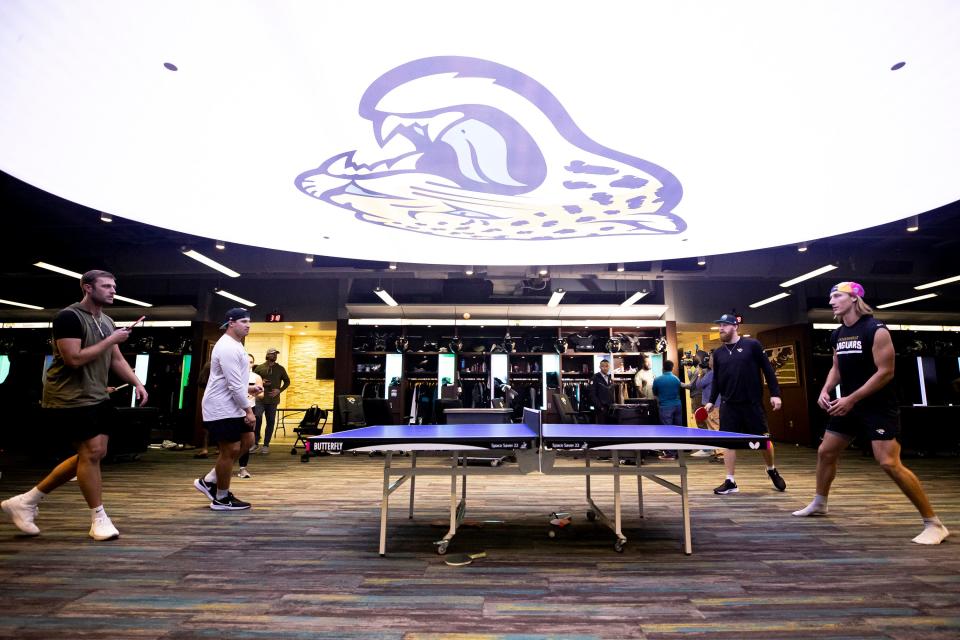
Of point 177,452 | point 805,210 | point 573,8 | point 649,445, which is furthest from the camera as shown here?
point 177,452

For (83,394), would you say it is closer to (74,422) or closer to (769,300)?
(74,422)

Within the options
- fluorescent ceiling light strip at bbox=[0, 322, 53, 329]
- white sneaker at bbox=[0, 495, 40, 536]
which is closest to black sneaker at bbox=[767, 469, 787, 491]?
white sneaker at bbox=[0, 495, 40, 536]

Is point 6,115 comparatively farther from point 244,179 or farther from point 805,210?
point 805,210

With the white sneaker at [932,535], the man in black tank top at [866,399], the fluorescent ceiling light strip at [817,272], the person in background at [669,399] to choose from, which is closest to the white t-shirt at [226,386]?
the man in black tank top at [866,399]

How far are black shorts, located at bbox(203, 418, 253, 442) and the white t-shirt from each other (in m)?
0.03

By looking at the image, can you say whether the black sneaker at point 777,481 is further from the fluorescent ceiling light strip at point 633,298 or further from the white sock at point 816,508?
the fluorescent ceiling light strip at point 633,298

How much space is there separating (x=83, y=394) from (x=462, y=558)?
253 centimetres

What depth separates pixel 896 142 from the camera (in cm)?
471

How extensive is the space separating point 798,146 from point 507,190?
3.09m

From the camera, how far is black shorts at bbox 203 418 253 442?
3.87 m

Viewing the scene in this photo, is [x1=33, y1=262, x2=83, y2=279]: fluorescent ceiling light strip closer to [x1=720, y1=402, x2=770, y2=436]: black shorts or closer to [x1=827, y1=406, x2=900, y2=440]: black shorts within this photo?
[x1=720, y1=402, x2=770, y2=436]: black shorts

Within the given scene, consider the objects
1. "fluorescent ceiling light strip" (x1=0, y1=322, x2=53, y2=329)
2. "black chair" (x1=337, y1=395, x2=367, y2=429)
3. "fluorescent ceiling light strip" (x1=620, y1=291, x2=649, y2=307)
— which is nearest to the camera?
"black chair" (x1=337, y1=395, x2=367, y2=429)

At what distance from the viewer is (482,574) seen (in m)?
2.44

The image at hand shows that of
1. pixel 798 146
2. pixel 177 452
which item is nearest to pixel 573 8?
pixel 798 146
